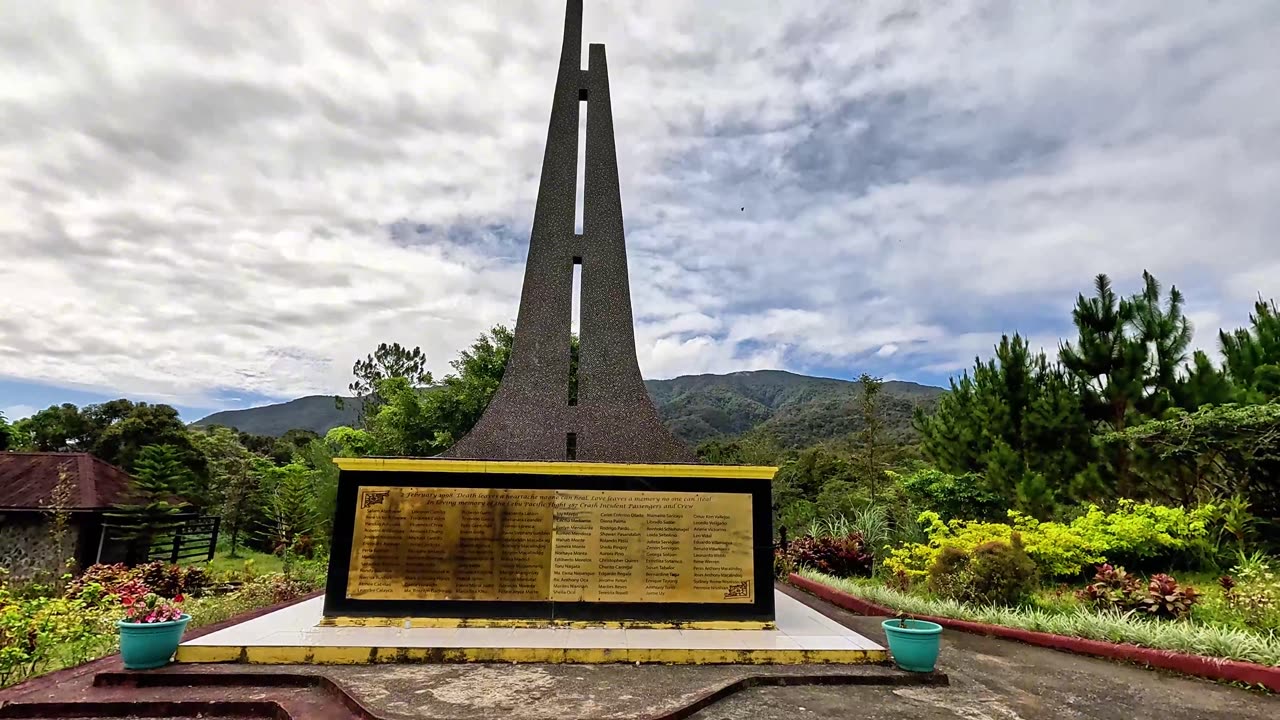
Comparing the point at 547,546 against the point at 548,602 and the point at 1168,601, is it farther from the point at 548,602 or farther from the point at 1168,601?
the point at 1168,601

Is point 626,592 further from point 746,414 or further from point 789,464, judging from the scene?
point 746,414

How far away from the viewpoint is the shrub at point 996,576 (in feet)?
22.2

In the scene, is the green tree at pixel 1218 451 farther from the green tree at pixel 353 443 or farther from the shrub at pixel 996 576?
the green tree at pixel 353 443

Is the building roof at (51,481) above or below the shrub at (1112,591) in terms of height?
above

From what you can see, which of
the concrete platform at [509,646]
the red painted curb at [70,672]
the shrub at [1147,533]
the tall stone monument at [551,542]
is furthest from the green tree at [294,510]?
the shrub at [1147,533]

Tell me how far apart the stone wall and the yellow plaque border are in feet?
27.0

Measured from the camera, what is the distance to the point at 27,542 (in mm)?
10648

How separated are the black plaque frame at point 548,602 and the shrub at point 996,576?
7.82 ft

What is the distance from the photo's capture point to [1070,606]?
263 inches

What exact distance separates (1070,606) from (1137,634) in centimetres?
141

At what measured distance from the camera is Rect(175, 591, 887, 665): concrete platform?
15.9ft

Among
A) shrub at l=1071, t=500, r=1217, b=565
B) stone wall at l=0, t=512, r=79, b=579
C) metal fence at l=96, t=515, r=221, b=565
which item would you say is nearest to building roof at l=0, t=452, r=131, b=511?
stone wall at l=0, t=512, r=79, b=579

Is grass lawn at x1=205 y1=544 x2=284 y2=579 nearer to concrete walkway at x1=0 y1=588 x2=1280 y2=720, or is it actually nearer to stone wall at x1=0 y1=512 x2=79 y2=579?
stone wall at x1=0 y1=512 x2=79 y2=579

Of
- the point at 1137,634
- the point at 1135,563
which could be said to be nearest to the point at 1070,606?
the point at 1137,634
